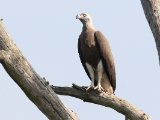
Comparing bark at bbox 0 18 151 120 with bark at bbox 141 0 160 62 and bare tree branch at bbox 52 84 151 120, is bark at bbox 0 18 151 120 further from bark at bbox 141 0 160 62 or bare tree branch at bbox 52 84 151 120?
bark at bbox 141 0 160 62

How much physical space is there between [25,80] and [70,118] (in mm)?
679

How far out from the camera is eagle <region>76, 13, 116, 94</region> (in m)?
9.36

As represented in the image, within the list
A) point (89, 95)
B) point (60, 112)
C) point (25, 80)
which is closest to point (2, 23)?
point (25, 80)

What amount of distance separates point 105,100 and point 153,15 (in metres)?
1.27

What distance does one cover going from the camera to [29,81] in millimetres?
6371

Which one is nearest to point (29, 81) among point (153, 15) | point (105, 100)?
point (105, 100)

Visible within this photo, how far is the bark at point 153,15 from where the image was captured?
7.09 metres

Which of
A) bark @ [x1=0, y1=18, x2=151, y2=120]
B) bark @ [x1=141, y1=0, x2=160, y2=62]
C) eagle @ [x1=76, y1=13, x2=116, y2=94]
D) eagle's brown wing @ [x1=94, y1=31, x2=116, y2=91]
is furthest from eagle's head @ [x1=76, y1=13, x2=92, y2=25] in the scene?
bark @ [x1=0, y1=18, x2=151, y2=120]

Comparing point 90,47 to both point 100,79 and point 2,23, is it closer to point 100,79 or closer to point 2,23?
point 100,79

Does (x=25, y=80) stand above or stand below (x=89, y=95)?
above

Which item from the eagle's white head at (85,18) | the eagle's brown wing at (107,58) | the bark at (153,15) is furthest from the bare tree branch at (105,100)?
the eagle's white head at (85,18)

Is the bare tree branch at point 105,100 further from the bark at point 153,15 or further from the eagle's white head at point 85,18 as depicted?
the eagle's white head at point 85,18

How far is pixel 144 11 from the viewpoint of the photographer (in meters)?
7.41

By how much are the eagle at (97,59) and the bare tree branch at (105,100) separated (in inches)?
61.7
